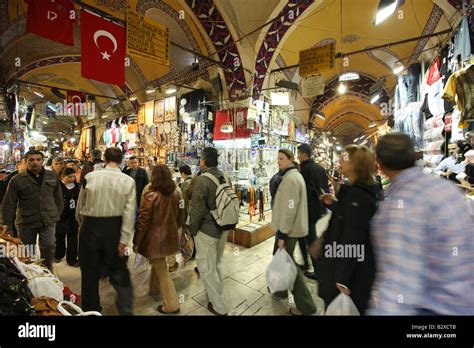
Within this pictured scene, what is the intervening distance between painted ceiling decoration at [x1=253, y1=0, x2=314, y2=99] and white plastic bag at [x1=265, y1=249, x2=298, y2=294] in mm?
5823

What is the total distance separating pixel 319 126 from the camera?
663 inches

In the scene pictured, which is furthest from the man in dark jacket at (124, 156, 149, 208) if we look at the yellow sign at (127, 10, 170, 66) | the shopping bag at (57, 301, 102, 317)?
the shopping bag at (57, 301, 102, 317)

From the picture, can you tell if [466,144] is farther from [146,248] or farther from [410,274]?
[146,248]

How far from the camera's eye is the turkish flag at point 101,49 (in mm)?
3359

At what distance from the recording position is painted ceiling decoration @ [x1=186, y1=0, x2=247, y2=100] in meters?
5.96

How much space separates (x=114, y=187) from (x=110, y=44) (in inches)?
112

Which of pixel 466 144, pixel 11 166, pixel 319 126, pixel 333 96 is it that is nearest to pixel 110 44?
pixel 466 144

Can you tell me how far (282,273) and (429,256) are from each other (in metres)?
1.49

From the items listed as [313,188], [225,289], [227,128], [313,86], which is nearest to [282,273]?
[225,289]

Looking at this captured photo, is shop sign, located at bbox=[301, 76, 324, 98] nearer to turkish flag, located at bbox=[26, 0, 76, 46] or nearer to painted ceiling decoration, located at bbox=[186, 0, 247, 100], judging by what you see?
painted ceiling decoration, located at bbox=[186, 0, 247, 100]

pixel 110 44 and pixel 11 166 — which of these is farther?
pixel 11 166

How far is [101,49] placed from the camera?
3.50m

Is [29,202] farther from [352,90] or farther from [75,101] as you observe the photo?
[352,90]

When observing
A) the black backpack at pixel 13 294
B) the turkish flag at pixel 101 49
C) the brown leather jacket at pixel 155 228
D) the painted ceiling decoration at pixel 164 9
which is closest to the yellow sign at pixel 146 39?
the turkish flag at pixel 101 49
